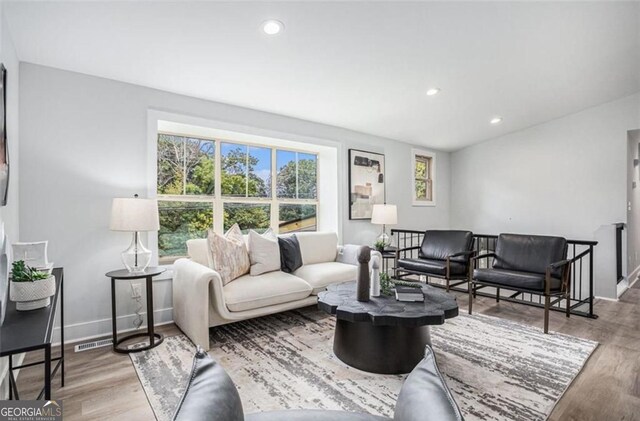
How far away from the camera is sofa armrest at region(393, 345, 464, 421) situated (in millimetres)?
744

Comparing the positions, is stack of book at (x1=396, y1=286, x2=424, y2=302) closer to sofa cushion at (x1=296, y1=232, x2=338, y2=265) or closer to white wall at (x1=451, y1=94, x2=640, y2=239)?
sofa cushion at (x1=296, y1=232, x2=338, y2=265)

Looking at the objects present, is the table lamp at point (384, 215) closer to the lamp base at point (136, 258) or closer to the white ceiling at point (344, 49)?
the white ceiling at point (344, 49)

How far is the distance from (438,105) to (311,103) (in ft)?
5.68

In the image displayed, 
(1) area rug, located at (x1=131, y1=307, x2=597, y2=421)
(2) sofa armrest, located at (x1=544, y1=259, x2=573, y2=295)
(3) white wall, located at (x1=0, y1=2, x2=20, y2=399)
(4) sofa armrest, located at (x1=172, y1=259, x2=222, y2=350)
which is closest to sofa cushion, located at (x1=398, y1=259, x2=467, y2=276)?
(1) area rug, located at (x1=131, y1=307, x2=597, y2=421)

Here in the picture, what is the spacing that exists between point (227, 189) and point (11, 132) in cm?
203

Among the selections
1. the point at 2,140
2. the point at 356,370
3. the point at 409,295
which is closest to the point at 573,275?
the point at 409,295

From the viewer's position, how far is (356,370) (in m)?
2.30

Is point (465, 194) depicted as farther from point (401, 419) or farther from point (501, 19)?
point (401, 419)

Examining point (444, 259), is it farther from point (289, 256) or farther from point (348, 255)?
point (289, 256)

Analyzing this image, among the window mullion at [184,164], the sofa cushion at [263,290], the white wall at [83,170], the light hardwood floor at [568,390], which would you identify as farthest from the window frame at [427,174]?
the white wall at [83,170]

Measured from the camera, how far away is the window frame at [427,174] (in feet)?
19.4

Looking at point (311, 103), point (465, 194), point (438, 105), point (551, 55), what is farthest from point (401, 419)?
point (465, 194)

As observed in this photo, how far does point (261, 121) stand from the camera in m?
3.97

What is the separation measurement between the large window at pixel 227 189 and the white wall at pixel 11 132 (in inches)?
47.9
